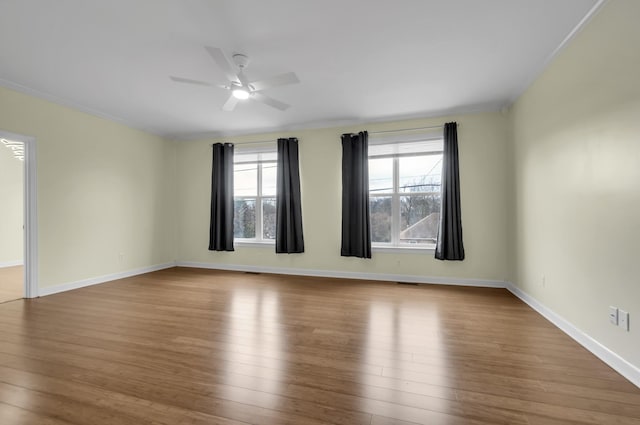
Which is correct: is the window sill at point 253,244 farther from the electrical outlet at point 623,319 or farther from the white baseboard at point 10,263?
the white baseboard at point 10,263

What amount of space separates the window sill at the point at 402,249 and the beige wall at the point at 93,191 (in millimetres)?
4194

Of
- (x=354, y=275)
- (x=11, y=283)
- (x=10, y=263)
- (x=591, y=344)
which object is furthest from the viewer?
(x=10, y=263)

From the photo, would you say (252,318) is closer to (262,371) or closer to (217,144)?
(262,371)

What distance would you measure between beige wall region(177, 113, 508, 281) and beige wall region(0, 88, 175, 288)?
49cm

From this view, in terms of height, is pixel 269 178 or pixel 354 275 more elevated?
pixel 269 178

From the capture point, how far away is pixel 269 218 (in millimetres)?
5547

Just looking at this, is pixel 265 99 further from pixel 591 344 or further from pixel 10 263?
pixel 10 263

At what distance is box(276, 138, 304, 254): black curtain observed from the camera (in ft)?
16.8

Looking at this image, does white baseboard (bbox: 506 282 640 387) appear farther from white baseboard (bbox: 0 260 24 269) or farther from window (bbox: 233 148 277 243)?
white baseboard (bbox: 0 260 24 269)

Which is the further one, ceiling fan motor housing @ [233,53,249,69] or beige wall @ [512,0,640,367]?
ceiling fan motor housing @ [233,53,249,69]

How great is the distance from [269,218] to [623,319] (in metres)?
4.72

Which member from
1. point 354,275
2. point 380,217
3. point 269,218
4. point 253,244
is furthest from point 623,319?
point 253,244

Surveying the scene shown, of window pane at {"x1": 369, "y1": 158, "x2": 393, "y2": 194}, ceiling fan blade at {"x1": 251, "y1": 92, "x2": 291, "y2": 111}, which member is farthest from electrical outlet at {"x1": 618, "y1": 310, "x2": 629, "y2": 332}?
ceiling fan blade at {"x1": 251, "y1": 92, "x2": 291, "y2": 111}

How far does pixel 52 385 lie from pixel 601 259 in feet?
13.0
